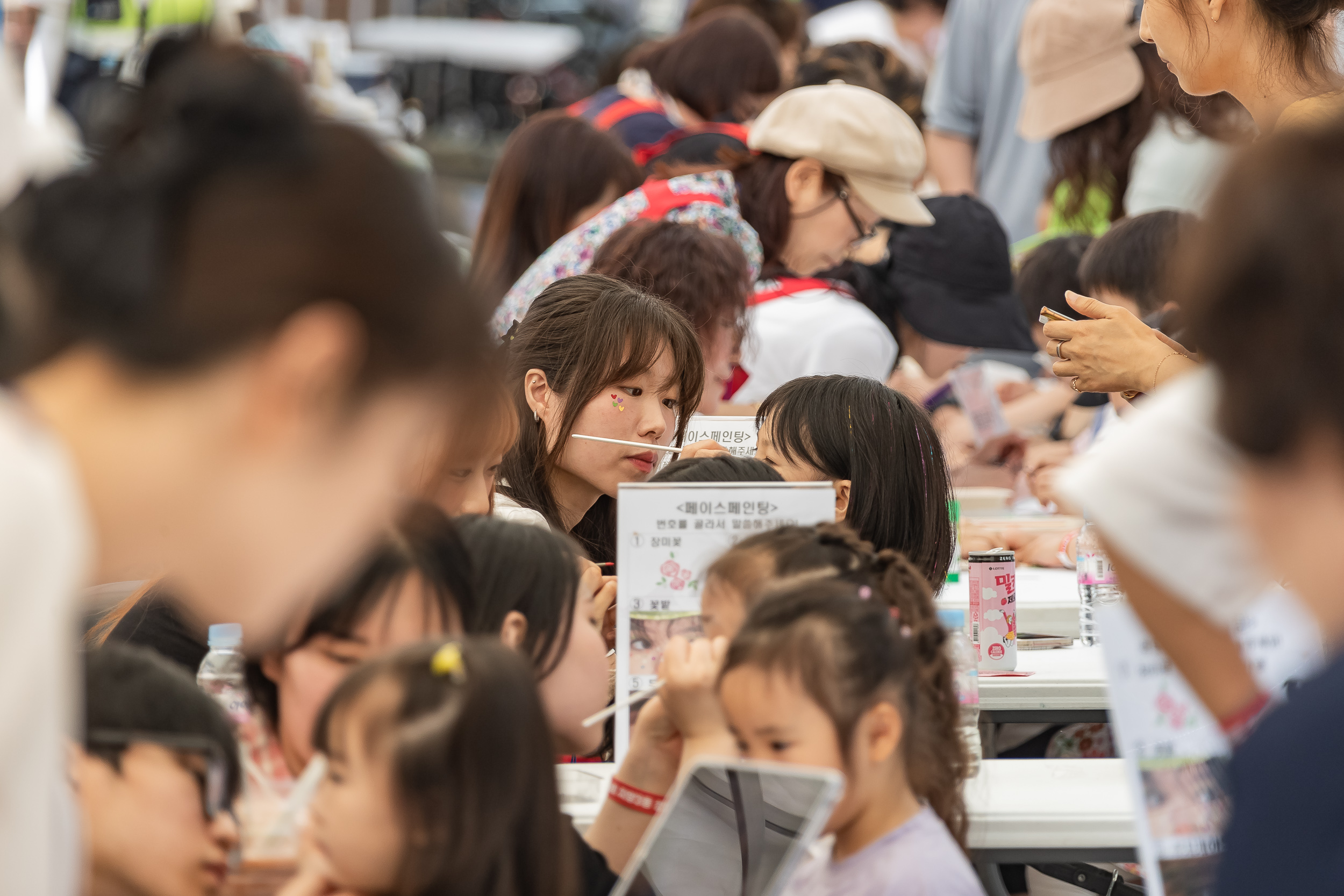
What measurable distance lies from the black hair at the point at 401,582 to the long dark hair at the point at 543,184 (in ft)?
7.82

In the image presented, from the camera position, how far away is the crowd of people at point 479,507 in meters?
0.90

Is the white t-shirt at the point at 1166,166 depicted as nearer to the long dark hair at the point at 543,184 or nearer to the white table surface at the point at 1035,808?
the long dark hair at the point at 543,184

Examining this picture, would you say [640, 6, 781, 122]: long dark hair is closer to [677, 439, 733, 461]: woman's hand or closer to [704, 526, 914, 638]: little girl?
[677, 439, 733, 461]: woman's hand

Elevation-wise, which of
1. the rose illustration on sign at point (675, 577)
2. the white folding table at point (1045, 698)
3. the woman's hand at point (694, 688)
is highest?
the woman's hand at point (694, 688)

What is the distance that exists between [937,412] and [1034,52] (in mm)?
1196

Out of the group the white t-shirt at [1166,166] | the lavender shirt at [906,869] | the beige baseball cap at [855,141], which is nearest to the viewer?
the lavender shirt at [906,869]

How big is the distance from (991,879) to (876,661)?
1.84 ft

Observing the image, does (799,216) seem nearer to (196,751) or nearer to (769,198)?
(769,198)

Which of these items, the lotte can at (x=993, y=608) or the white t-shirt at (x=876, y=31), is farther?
the white t-shirt at (x=876, y=31)

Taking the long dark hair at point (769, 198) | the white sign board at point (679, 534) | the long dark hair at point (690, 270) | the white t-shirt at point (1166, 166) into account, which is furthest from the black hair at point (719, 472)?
the white t-shirt at point (1166, 166)

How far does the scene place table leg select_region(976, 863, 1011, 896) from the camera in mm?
1910

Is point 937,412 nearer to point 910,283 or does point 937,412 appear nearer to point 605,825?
point 910,283

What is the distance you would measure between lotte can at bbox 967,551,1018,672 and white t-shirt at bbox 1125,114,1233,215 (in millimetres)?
2135

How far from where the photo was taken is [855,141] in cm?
388
